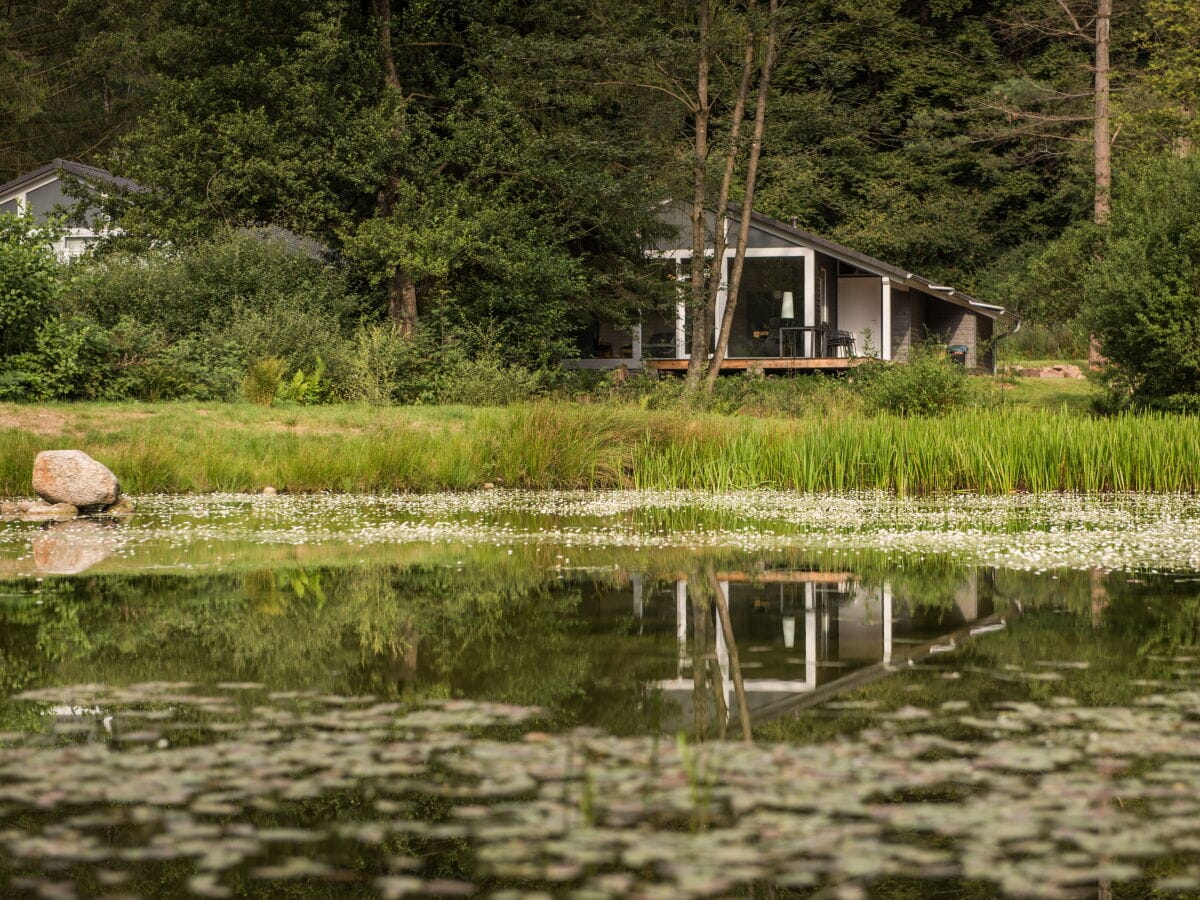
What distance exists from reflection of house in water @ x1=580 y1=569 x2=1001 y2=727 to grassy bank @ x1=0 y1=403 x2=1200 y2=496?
7.25 metres

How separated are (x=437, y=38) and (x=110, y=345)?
11382 mm

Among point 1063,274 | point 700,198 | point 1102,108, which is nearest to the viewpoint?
point 1063,274

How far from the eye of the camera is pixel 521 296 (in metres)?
28.9

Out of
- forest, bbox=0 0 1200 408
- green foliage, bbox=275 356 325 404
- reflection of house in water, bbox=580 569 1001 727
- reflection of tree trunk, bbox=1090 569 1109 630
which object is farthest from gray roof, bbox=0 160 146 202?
reflection of tree trunk, bbox=1090 569 1109 630

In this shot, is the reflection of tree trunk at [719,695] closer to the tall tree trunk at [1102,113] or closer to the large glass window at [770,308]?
the tall tree trunk at [1102,113]

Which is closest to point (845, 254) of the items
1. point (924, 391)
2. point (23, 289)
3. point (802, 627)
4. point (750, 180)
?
point (750, 180)

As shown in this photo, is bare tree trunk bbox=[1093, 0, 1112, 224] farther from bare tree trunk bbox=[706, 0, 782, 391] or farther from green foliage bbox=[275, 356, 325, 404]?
green foliage bbox=[275, 356, 325, 404]

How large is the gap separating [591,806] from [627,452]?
1381 centimetres

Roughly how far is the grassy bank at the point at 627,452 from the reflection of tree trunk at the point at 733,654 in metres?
7.83

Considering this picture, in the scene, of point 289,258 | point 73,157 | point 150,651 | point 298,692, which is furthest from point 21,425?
point 73,157

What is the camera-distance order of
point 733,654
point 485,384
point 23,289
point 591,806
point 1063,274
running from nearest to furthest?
point 591,806 < point 733,654 < point 23,289 < point 485,384 < point 1063,274

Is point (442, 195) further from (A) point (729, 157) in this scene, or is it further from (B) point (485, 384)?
(A) point (729, 157)

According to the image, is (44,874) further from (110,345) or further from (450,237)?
(450,237)

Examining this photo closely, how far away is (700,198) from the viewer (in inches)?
1187
